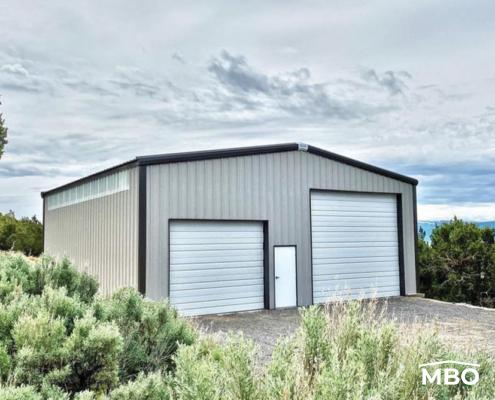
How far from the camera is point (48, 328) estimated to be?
3.34 metres

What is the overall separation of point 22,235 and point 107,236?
13106mm

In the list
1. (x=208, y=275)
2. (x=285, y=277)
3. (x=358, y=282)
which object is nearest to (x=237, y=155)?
(x=208, y=275)

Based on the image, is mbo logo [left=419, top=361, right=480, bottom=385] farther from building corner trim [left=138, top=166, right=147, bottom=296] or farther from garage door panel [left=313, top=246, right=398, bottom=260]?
garage door panel [left=313, top=246, right=398, bottom=260]

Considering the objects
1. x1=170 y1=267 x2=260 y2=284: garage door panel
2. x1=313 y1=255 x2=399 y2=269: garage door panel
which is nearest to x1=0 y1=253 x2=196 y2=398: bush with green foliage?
x1=170 y1=267 x2=260 y2=284: garage door panel

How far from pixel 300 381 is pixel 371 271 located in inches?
461

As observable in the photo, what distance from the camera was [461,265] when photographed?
62.4 feet

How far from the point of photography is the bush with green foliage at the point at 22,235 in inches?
893

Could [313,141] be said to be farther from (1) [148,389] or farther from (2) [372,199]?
(1) [148,389]

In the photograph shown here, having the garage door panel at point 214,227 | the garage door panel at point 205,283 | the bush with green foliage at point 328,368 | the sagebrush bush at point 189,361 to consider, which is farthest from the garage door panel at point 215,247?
the bush with green foliage at point 328,368

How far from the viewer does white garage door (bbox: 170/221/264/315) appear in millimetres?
10984

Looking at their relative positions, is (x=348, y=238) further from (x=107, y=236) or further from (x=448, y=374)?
(x=448, y=374)

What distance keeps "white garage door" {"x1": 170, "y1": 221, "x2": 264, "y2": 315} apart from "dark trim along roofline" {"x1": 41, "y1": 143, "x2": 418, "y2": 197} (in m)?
1.54

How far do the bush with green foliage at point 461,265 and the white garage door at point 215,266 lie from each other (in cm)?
1016

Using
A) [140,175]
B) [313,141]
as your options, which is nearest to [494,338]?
[313,141]
